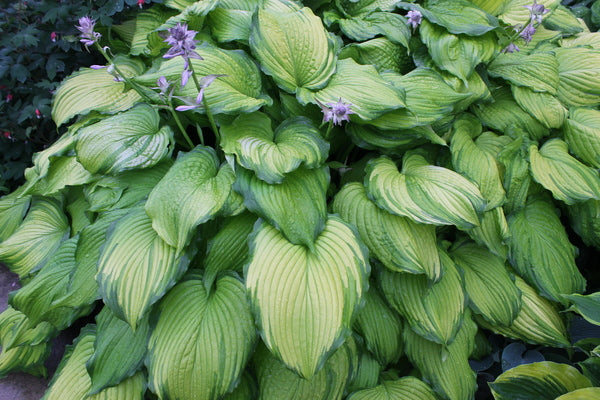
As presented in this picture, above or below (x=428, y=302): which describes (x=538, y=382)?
below

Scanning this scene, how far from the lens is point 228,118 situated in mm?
1790

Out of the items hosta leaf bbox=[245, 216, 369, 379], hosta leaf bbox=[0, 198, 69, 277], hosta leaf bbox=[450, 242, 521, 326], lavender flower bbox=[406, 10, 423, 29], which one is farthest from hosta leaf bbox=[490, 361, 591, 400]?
hosta leaf bbox=[0, 198, 69, 277]

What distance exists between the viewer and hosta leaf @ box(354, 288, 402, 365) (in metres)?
1.70

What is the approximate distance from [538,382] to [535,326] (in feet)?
1.10

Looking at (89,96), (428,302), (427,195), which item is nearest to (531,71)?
(427,195)

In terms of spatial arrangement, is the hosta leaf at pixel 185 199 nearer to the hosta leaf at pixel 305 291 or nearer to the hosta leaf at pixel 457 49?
the hosta leaf at pixel 305 291

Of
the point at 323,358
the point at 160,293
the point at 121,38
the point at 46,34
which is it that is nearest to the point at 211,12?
the point at 121,38

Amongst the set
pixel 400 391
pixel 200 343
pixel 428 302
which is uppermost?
pixel 200 343

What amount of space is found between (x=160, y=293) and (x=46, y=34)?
1.90 meters

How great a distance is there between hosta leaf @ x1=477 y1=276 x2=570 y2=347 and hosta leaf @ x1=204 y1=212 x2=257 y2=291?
3.39 ft

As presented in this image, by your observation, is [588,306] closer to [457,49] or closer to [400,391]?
[400,391]

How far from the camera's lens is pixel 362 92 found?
5.96ft

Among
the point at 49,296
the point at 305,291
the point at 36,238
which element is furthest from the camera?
the point at 36,238

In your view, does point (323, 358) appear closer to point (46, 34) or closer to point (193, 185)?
point (193, 185)
